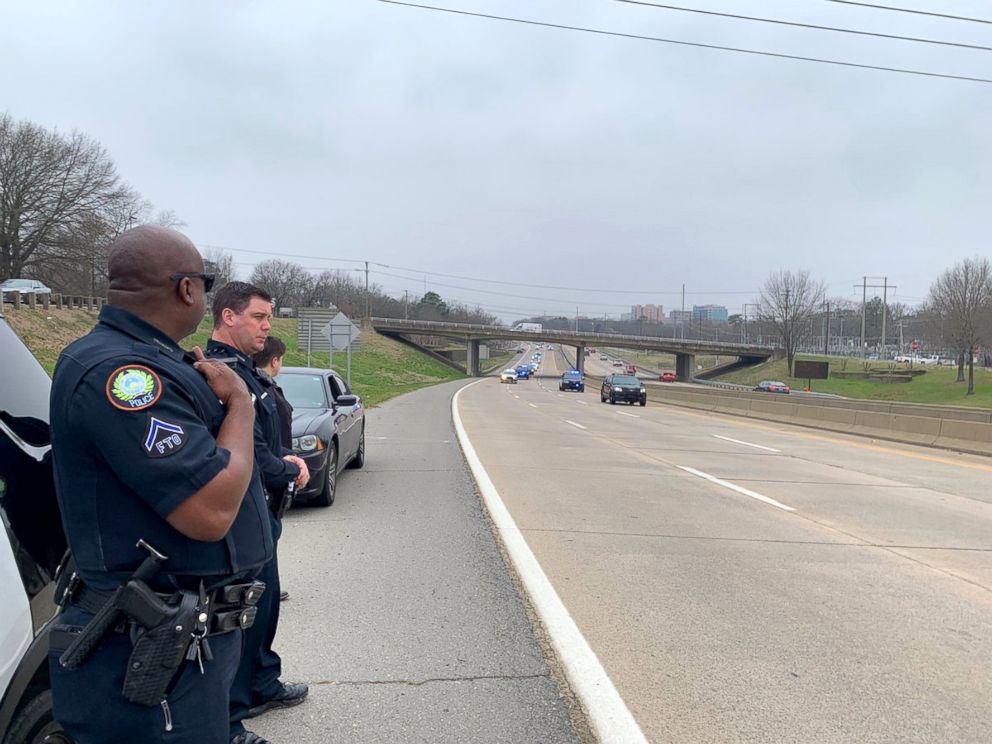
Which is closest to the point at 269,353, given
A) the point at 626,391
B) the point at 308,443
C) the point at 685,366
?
the point at 308,443

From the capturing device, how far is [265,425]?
3.68 metres

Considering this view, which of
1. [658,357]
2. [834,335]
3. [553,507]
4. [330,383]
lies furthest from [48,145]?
[658,357]

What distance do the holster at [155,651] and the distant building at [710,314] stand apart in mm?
128596

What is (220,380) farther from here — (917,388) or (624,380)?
(917,388)

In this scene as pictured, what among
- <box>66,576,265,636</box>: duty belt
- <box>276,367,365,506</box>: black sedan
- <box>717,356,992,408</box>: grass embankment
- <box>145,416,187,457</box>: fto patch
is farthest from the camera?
<box>717,356,992,408</box>: grass embankment

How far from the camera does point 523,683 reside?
167 inches

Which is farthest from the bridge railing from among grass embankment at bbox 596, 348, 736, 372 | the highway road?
the highway road

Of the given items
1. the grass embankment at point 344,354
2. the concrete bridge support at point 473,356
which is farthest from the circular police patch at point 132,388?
Result: the concrete bridge support at point 473,356

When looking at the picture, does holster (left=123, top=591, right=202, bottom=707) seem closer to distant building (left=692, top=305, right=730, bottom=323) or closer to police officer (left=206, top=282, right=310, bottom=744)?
police officer (left=206, top=282, right=310, bottom=744)

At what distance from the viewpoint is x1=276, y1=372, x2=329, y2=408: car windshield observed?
1005 centimetres

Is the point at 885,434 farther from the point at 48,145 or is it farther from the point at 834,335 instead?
the point at 834,335

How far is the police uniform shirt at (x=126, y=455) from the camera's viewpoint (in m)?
1.94

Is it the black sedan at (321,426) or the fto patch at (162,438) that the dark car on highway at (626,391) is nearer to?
the black sedan at (321,426)

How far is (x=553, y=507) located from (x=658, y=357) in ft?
562
